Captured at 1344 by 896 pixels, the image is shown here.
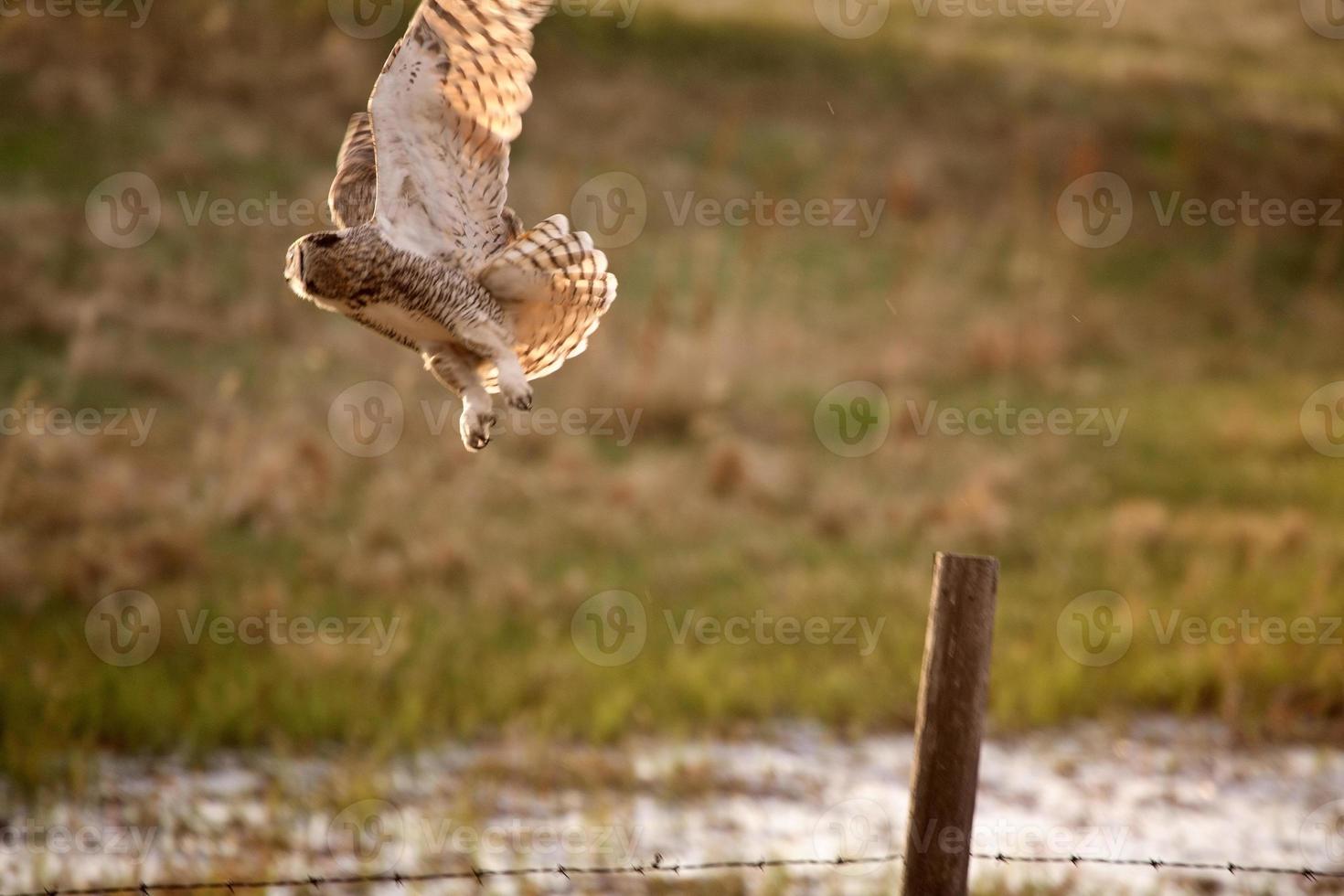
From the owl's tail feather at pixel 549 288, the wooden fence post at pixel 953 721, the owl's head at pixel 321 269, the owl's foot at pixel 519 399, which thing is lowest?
the wooden fence post at pixel 953 721

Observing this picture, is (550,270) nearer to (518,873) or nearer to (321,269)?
(321,269)

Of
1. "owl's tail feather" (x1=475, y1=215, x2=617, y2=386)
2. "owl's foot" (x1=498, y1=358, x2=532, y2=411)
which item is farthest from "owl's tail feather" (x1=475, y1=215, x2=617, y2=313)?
"owl's foot" (x1=498, y1=358, x2=532, y2=411)

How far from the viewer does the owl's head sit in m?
2.68

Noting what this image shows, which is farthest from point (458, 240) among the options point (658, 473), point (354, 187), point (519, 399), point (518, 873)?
point (658, 473)

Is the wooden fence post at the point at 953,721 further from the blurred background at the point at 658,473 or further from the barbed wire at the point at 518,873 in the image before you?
the blurred background at the point at 658,473

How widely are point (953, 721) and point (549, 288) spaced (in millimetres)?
1349

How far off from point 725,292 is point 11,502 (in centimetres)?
821

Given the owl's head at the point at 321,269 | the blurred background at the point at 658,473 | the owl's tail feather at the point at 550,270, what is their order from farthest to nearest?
1. the blurred background at the point at 658,473
2. the owl's tail feather at the point at 550,270
3. the owl's head at the point at 321,269

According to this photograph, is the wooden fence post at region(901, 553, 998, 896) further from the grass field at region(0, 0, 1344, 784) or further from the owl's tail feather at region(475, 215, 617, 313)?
the grass field at region(0, 0, 1344, 784)

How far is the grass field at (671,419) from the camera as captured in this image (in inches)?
271

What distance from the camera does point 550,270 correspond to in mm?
3133

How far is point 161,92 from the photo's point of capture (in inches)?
555

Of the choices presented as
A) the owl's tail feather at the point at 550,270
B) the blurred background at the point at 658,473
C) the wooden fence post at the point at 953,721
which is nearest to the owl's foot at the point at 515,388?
the owl's tail feather at the point at 550,270

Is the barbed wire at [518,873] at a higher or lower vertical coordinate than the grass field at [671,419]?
lower
